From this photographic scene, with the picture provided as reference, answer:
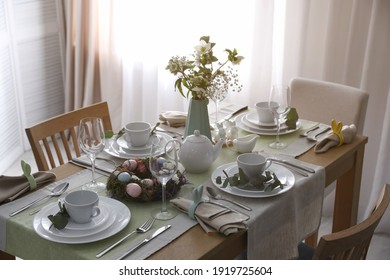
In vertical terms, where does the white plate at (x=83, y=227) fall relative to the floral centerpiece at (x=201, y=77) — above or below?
below

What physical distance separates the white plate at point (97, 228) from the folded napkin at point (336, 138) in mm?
784

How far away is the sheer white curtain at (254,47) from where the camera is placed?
288cm

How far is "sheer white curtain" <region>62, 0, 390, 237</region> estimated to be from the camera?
113 inches

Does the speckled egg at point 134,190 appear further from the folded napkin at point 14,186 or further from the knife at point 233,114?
the knife at point 233,114

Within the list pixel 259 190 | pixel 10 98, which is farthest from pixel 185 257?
pixel 10 98

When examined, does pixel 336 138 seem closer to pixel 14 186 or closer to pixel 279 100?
pixel 279 100

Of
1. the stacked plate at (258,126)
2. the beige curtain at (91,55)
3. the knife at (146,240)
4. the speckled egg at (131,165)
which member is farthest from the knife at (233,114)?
the beige curtain at (91,55)

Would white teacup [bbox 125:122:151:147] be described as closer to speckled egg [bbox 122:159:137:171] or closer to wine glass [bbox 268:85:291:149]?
speckled egg [bbox 122:159:137:171]

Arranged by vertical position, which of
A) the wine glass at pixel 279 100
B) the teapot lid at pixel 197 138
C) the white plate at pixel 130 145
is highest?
the wine glass at pixel 279 100

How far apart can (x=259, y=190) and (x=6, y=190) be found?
746 millimetres

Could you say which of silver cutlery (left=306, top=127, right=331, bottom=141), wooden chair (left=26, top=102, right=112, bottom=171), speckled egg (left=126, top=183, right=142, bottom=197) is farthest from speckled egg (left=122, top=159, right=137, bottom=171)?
silver cutlery (left=306, top=127, right=331, bottom=141)

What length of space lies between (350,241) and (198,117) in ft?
2.67
